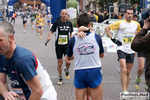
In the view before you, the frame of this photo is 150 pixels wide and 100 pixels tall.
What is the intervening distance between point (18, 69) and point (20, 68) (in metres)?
0.05

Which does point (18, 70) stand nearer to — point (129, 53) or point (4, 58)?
point (4, 58)

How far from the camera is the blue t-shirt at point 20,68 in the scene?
243 cm

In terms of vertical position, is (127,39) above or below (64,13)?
below

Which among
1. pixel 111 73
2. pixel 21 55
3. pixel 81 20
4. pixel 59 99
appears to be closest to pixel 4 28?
pixel 21 55

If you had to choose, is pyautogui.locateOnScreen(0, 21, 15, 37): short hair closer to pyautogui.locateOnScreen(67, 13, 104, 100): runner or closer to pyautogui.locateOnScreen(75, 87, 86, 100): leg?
pyautogui.locateOnScreen(67, 13, 104, 100): runner

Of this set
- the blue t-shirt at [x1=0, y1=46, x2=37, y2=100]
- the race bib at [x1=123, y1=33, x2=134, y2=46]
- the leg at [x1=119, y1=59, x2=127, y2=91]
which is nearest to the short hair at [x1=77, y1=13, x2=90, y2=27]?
the blue t-shirt at [x1=0, y1=46, x2=37, y2=100]

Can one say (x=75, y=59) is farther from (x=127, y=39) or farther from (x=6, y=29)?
(x=127, y=39)

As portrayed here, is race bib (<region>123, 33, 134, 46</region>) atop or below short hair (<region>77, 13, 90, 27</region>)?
below

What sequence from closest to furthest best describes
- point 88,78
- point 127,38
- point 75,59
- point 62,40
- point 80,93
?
point 88,78 → point 80,93 → point 75,59 → point 127,38 → point 62,40

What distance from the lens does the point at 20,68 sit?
245cm

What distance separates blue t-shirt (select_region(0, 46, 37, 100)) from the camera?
2430 millimetres

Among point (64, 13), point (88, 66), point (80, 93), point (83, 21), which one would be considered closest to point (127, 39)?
point (64, 13)

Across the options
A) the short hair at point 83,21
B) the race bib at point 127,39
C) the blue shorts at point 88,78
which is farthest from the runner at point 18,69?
the race bib at point 127,39

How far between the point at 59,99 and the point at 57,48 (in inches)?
76.2
